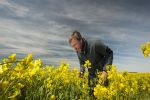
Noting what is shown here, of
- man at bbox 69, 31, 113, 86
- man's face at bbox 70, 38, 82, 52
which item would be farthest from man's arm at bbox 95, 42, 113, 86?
man's face at bbox 70, 38, 82, 52

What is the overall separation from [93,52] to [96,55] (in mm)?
105

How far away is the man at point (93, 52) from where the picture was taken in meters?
6.90

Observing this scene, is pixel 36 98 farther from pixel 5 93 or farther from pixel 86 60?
pixel 86 60

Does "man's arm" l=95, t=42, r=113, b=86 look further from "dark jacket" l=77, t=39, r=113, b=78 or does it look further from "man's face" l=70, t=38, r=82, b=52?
"man's face" l=70, t=38, r=82, b=52

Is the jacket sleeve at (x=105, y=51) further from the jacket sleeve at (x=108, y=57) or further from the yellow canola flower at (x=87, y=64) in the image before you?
the yellow canola flower at (x=87, y=64)

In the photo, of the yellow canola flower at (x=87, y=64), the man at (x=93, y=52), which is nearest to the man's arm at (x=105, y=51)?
the man at (x=93, y=52)

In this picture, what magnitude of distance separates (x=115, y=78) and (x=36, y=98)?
7.27ft

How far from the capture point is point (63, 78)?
7125mm

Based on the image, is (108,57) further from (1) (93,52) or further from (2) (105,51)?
(1) (93,52)

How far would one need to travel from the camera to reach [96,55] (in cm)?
761

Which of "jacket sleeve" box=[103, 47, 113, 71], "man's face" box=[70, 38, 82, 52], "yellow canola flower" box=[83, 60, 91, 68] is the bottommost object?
"yellow canola flower" box=[83, 60, 91, 68]

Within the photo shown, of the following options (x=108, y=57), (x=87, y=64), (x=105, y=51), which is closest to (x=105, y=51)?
(x=105, y=51)

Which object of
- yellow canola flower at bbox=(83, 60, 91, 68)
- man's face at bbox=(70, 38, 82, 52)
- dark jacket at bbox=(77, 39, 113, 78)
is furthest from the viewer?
yellow canola flower at bbox=(83, 60, 91, 68)

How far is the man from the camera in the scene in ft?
22.6
